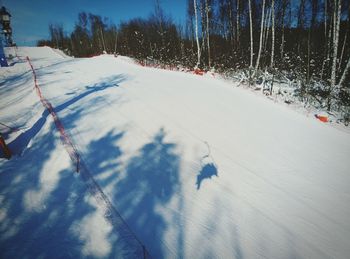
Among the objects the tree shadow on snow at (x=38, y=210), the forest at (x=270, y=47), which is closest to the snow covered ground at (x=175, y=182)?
the tree shadow on snow at (x=38, y=210)

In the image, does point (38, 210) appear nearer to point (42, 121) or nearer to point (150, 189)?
point (150, 189)

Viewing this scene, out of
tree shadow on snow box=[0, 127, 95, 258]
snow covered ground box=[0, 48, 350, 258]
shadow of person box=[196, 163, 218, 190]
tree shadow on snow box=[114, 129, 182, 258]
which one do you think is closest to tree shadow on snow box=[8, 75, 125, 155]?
snow covered ground box=[0, 48, 350, 258]

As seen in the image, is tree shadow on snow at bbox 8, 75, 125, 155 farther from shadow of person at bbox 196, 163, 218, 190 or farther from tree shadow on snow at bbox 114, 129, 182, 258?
shadow of person at bbox 196, 163, 218, 190

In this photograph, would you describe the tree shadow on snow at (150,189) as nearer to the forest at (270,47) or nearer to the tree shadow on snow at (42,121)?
the tree shadow on snow at (42,121)

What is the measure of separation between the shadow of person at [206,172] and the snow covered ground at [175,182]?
0.08ft

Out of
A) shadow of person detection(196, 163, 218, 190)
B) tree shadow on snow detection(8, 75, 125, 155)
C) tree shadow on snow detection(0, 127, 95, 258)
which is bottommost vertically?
shadow of person detection(196, 163, 218, 190)

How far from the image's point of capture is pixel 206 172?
16.7 feet

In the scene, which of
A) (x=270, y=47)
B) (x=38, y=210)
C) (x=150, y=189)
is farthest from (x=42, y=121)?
(x=270, y=47)

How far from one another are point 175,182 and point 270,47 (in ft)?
76.8

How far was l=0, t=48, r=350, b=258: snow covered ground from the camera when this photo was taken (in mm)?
3459

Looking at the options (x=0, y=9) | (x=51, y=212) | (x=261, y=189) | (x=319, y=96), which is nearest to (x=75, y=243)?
(x=51, y=212)

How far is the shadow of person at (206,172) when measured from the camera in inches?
192

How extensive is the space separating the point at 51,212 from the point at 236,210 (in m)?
3.28

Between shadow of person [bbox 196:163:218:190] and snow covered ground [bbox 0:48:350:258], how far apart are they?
24mm
